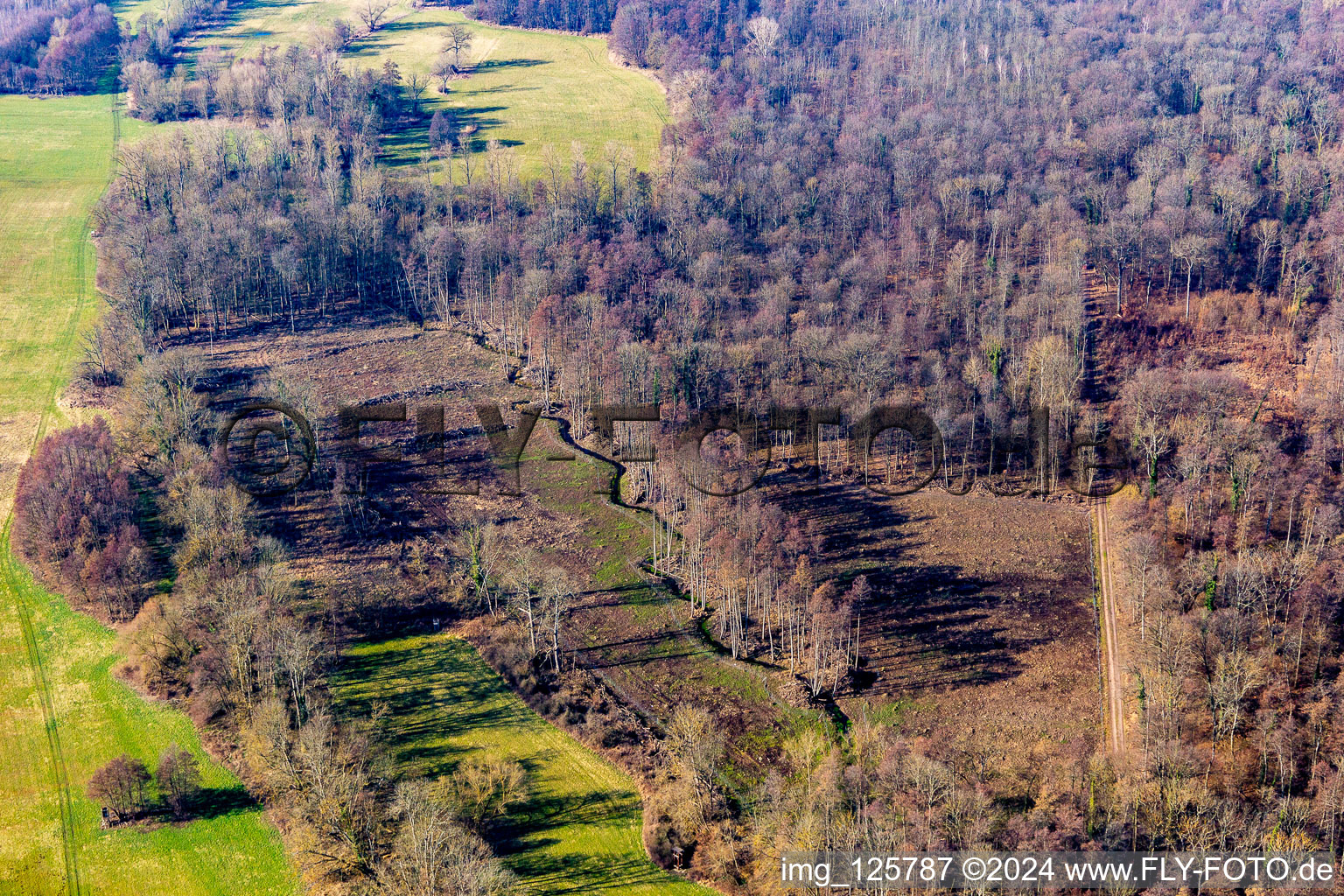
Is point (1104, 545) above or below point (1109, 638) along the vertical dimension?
above

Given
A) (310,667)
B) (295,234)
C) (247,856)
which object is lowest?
(247,856)

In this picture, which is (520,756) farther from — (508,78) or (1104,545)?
(508,78)

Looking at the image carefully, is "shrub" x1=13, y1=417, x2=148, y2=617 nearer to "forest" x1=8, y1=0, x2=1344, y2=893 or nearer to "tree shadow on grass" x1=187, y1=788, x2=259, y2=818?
"forest" x1=8, y1=0, x2=1344, y2=893

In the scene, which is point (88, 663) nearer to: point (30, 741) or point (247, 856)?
point (30, 741)

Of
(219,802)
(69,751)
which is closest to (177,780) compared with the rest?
(219,802)

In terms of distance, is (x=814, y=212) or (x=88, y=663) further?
(x=814, y=212)

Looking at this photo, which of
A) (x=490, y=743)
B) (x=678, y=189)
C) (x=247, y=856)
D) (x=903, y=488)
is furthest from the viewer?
(x=678, y=189)

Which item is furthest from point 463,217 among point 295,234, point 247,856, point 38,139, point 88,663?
point 247,856
